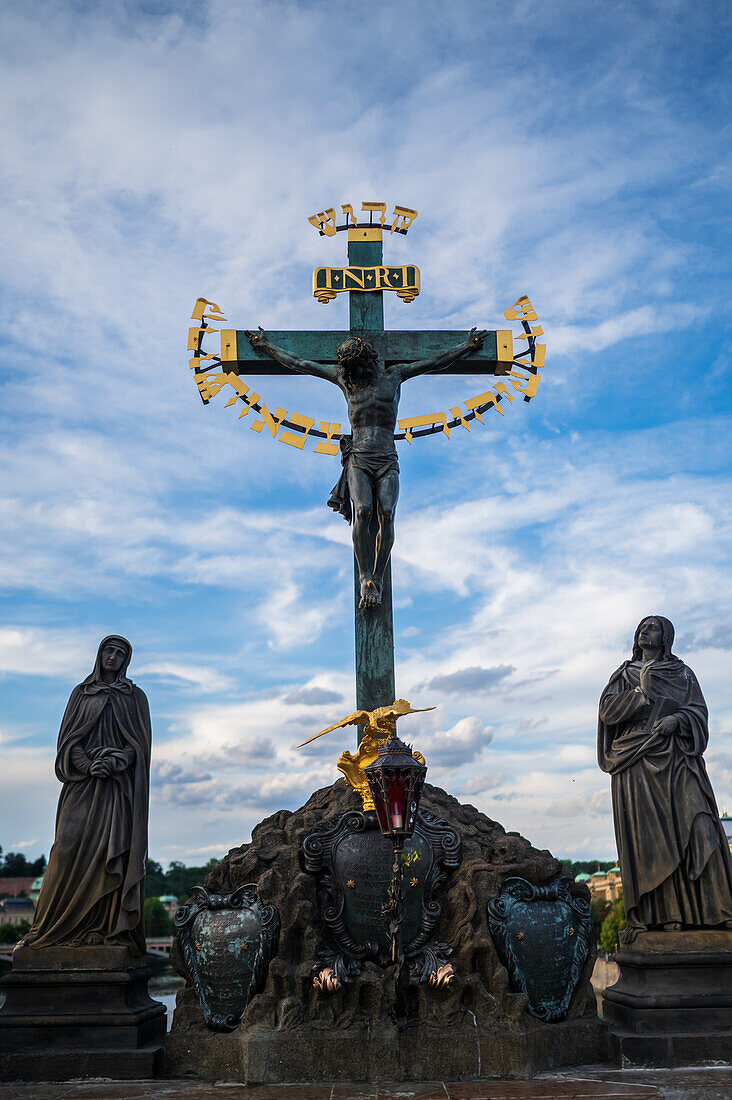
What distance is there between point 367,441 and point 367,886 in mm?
4317

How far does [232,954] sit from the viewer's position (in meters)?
A: 7.07

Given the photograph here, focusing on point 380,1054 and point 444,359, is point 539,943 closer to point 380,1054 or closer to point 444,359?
point 380,1054

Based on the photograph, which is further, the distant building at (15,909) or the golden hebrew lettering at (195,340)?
the distant building at (15,909)

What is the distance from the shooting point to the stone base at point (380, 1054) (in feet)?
21.5

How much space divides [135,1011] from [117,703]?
2.41 m

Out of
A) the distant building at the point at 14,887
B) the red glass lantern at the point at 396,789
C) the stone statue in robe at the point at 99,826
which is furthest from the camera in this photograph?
the distant building at the point at 14,887

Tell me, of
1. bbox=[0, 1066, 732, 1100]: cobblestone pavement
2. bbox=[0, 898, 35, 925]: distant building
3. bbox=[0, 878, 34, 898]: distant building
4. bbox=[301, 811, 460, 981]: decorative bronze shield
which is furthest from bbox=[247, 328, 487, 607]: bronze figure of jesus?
bbox=[0, 878, 34, 898]: distant building

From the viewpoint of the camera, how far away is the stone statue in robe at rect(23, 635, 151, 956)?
24.5 feet

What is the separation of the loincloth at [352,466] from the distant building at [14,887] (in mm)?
52515

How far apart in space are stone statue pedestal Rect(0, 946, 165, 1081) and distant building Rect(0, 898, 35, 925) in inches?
1692

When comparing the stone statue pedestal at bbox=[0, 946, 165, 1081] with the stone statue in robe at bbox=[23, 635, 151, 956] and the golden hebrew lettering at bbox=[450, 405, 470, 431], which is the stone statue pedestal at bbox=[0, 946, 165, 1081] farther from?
the golden hebrew lettering at bbox=[450, 405, 470, 431]

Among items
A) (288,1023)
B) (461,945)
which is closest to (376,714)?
(461,945)

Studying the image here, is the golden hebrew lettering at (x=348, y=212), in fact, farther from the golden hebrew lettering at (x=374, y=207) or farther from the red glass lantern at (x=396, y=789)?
the red glass lantern at (x=396, y=789)

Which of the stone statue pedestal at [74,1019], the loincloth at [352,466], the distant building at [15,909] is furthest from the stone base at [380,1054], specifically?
the distant building at [15,909]
